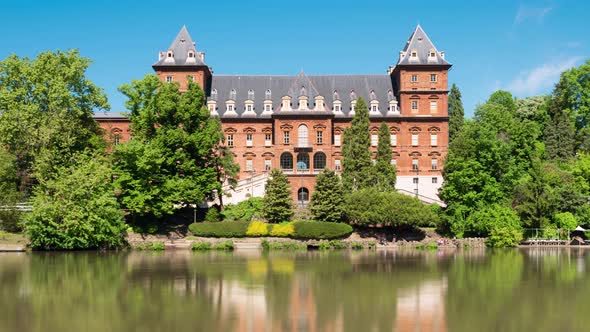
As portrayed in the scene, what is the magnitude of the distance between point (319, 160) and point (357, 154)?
8.10 meters

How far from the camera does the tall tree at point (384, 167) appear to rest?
51.9m

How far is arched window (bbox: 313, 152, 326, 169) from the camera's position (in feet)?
198

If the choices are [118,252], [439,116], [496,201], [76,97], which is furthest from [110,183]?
[439,116]

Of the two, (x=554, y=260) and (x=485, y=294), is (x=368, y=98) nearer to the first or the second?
(x=554, y=260)

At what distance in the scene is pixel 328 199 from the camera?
4678cm

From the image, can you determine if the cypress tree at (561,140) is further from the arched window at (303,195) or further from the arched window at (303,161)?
the arched window at (303,195)

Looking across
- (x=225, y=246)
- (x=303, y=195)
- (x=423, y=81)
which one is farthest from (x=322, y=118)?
(x=225, y=246)

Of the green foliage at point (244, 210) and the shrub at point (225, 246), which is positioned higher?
the green foliage at point (244, 210)

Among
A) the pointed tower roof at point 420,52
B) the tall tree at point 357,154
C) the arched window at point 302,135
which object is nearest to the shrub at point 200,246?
the tall tree at point 357,154

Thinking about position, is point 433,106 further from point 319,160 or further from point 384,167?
point 319,160

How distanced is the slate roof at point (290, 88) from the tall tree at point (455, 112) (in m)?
7.35

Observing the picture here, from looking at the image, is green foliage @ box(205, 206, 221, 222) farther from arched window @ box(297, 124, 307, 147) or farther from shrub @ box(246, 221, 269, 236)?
arched window @ box(297, 124, 307, 147)

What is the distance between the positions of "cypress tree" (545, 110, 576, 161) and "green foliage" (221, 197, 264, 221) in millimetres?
31457

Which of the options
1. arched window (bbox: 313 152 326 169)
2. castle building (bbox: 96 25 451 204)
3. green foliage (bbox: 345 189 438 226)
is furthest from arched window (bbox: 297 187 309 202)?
green foliage (bbox: 345 189 438 226)
